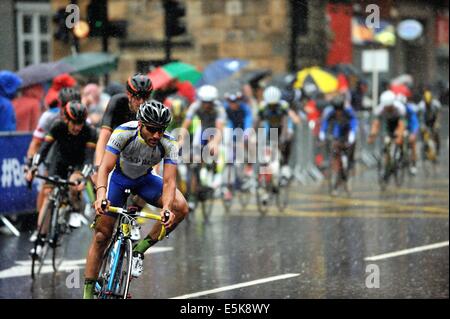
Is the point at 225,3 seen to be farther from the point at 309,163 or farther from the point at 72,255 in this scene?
the point at 72,255

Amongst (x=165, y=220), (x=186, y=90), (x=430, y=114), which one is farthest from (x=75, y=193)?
(x=430, y=114)

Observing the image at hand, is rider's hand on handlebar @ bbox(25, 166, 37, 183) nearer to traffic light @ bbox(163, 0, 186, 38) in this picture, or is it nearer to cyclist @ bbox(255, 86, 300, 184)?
cyclist @ bbox(255, 86, 300, 184)

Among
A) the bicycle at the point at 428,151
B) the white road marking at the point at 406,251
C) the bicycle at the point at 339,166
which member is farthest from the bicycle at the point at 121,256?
the bicycle at the point at 428,151

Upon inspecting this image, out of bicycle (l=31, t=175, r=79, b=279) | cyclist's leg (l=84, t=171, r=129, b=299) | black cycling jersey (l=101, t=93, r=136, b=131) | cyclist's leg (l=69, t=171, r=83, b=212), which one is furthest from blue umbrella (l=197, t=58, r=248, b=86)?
cyclist's leg (l=84, t=171, r=129, b=299)

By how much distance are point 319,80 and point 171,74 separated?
8134 millimetres

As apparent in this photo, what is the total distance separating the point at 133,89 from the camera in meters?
9.15

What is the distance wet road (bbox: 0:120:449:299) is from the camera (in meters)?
12.4

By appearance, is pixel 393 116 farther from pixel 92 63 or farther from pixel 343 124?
pixel 92 63

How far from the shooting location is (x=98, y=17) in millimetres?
22688

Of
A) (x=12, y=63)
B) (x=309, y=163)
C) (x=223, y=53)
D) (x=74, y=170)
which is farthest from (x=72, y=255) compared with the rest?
(x=223, y=53)

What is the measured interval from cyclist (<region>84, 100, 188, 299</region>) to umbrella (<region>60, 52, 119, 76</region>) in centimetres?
1394

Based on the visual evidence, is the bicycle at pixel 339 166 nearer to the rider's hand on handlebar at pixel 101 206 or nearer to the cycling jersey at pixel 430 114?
the cycling jersey at pixel 430 114

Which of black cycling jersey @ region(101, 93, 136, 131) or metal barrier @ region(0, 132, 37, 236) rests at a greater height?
black cycling jersey @ region(101, 93, 136, 131)

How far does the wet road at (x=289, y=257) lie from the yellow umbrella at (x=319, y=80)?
351 inches
